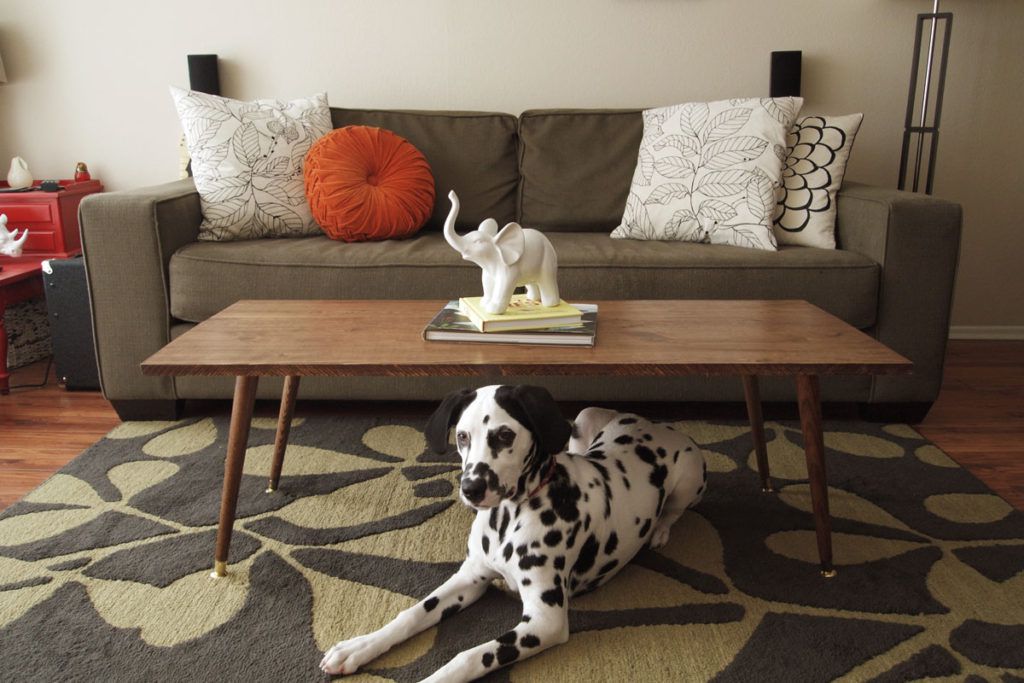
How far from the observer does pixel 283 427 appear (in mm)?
1749

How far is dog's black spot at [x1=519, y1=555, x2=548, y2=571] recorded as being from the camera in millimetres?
→ 1238

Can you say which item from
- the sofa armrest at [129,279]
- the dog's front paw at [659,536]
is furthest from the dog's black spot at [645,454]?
the sofa armrest at [129,279]

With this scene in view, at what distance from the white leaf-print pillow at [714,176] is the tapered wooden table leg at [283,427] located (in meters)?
1.23

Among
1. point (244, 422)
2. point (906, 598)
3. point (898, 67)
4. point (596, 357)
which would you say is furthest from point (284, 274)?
point (898, 67)

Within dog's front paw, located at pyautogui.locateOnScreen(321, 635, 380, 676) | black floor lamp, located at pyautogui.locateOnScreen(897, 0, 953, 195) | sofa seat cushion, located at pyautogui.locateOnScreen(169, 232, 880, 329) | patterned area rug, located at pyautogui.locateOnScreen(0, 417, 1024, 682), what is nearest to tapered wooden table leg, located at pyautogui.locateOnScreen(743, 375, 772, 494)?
patterned area rug, located at pyautogui.locateOnScreen(0, 417, 1024, 682)

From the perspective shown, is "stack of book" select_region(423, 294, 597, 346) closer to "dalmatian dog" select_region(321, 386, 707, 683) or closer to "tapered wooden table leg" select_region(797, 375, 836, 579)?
"dalmatian dog" select_region(321, 386, 707, 683)

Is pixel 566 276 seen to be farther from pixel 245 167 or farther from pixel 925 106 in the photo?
pixel 925 106

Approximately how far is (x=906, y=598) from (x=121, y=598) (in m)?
1.40

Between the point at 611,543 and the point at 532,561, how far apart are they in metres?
0.18

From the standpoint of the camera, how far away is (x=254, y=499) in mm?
1776

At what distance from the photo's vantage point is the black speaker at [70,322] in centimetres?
233

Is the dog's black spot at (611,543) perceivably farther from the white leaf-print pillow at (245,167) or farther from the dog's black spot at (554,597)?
the white leaf-print pillow at (245,167)

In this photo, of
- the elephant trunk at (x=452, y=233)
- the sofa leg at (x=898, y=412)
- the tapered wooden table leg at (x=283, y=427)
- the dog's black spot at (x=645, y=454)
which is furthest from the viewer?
the sofa leg at (x=898, y=412)

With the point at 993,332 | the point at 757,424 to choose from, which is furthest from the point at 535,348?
the point at 993,332
